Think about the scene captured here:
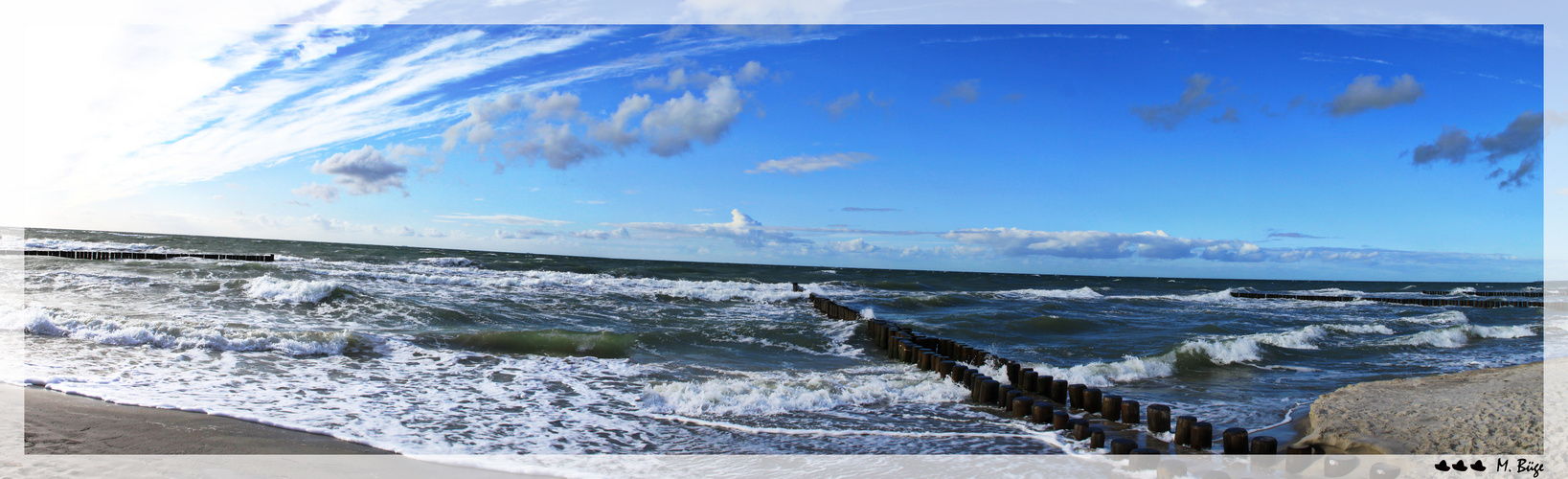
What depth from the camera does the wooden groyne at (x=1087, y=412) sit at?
218 inches

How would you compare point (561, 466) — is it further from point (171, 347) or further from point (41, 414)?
point (171, 347)

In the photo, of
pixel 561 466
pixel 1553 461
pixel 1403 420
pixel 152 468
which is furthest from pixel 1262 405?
pixel 152 468

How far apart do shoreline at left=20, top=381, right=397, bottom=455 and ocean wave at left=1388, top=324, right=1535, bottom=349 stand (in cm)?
1816

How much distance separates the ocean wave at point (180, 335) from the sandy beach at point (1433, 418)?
38.1 ft

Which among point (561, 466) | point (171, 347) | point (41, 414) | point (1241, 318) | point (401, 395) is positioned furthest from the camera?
point (1241, 318)

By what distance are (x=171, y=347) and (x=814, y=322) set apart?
449 inches

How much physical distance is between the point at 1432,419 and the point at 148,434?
10575 millimetres

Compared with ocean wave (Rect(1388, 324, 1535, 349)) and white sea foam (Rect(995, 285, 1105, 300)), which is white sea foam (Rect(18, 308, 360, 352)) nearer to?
ocean wave (Rect(1388, 324, 1535, 349))

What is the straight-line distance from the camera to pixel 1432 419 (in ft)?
20.8

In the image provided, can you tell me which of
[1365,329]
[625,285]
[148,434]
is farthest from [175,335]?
[1365,329]

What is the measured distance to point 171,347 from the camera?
9812 millimetres

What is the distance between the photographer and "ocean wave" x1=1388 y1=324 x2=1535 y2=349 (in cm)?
1470

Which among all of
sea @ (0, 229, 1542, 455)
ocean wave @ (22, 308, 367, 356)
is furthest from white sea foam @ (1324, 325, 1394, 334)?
ocean wave @ (22, 308, 367, 356)

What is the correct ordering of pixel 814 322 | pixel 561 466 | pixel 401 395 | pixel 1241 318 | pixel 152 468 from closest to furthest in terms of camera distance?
pixel 152 468 → pixel 561 466 → pixel 401 395 → pixel 814 322 → pixel 1241 318
